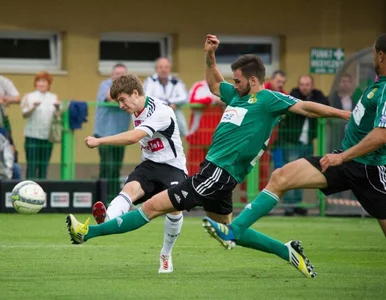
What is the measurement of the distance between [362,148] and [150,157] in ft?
7.76

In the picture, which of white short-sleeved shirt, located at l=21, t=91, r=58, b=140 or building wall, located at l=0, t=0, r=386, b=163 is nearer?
white short-sleeved shirt, located at l=21, t=91, r=58, b=140

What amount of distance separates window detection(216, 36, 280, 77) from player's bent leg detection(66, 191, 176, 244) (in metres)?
11.8

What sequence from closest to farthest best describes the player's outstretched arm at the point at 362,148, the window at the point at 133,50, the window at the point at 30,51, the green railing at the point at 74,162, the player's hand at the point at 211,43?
1. the player's outstretched arm at the point at 362,148
2. the player's hand at the point at 211,43
3. the green railing at the point at 74,162
4. the window at the point at 30,51
5. the window at the point at 133,50

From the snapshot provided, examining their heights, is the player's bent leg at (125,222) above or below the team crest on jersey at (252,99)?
below

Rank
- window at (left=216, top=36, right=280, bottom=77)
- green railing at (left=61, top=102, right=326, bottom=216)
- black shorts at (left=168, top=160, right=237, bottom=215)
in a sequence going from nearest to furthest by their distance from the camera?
black shorts at (left=168, top=160, right=237, bottom=215), green railing at (left=61, top=102, right=326, bottom=216), window at (left=216, top=36, right=280, bottom=77)

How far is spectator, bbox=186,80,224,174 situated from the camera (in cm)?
1778

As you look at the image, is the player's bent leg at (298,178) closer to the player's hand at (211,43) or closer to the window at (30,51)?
the player's hand at (211,43)

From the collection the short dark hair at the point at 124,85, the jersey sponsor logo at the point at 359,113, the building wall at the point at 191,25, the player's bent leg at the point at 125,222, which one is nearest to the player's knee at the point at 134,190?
the player's bent leg at the point at 125,222

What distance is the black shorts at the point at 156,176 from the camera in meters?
10.4

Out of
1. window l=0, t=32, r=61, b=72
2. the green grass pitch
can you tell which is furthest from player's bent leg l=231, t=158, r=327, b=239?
window l=0, t=32, r=61, b=72

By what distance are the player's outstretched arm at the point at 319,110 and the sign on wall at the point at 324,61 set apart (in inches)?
446

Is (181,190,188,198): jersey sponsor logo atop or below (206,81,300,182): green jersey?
below

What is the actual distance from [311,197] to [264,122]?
8.86 metres

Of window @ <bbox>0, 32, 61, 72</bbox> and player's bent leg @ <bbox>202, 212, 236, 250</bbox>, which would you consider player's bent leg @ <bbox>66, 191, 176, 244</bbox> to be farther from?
window @ <bbox>0, 32, 61, 72</bbox>
